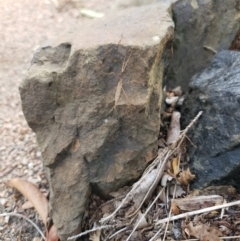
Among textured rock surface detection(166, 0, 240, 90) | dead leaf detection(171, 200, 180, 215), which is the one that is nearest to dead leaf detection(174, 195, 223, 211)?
dead leaf detection(171, 200, 180, 215)

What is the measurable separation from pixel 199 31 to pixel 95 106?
773mm

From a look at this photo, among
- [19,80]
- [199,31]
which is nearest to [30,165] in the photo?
[19,80]

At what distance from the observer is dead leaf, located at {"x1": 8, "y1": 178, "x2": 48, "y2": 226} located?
1643mm

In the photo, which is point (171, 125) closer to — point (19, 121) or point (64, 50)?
point (64, 50)

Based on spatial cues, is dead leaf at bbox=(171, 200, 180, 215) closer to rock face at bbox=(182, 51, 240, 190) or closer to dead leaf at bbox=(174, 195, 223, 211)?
dead leaf at bbox=(174, 195, 223, 211)

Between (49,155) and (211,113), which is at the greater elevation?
(49,155)

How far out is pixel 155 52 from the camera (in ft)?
4.60

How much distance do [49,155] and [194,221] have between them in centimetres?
63

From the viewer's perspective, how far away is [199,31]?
189cm

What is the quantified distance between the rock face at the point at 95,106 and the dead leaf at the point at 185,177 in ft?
0.48

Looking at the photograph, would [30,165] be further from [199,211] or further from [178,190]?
[199,211]

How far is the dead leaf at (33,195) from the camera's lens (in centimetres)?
164

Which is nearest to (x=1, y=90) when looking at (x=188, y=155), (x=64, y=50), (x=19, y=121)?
(x=19, y=121)

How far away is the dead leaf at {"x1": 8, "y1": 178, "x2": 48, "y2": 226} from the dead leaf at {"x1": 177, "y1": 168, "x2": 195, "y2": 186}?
607mm
